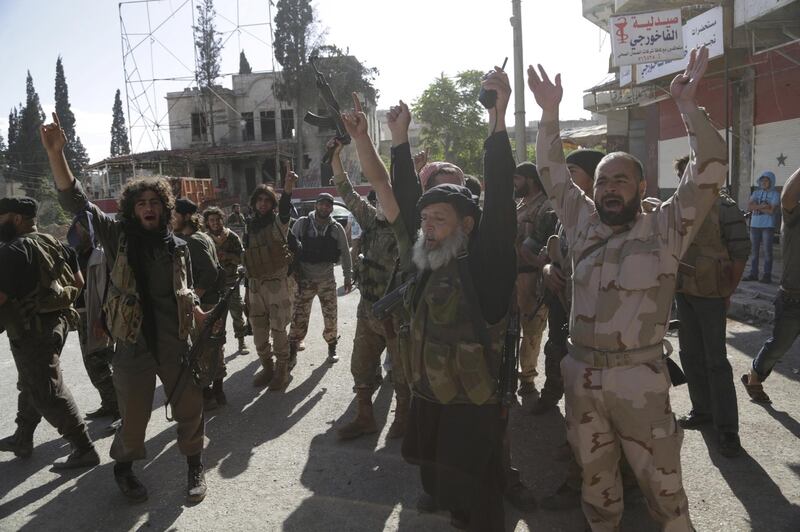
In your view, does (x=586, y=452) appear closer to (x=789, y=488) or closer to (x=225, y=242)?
(x=789, y=488)

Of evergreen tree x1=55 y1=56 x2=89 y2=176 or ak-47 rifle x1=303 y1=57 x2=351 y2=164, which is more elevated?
evergreen tree x1=55 y1=56 x2=89 y2=176

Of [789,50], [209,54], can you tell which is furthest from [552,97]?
[209,54]

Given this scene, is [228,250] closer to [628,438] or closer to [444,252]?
[444,252]

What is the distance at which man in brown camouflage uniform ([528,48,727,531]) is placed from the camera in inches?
87.3

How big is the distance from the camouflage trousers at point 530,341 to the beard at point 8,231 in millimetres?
3776

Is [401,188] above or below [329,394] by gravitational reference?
above

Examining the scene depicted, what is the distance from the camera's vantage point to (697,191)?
220 centimetres

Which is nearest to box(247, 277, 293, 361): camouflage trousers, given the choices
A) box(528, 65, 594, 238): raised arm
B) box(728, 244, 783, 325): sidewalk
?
box(528, 65, 594, 238): raised arm

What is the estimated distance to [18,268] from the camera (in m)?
3.67

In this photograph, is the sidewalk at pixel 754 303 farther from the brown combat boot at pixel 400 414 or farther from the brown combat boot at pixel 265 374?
the brown combat boot at pixel 265 374

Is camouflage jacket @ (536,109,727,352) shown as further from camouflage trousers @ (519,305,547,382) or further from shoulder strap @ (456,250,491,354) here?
camouflage trousers @ (519,305,547,382)

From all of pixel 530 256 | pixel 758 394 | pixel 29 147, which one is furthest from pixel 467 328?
pixel 29 147

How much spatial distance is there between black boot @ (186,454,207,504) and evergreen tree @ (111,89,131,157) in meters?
57.5

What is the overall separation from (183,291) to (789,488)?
361 cm
